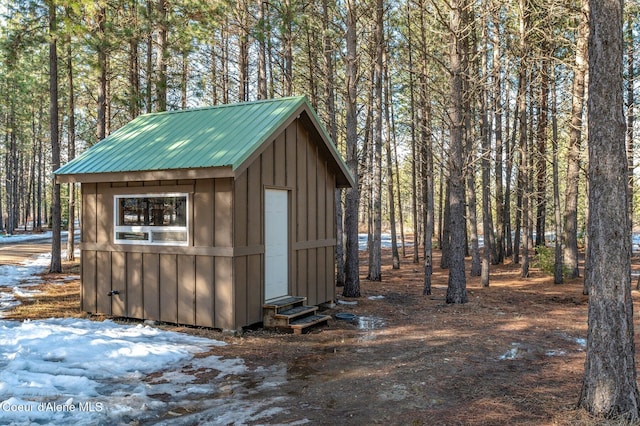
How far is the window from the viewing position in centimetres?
872

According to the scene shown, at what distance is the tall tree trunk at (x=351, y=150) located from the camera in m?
12.0

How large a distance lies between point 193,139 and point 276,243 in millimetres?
2605

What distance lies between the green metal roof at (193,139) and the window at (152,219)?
0.69 metres

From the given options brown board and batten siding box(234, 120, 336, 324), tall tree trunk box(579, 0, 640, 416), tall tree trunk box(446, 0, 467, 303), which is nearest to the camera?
tall tree trunk box(579, 0, 640, 416)

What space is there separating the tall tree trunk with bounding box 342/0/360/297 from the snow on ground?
5.52 metres

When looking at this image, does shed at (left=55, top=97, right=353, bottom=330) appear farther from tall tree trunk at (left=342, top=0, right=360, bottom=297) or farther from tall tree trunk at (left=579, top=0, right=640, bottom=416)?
tall tree trunk at (left=579, top=0, right=640, bottom=416)

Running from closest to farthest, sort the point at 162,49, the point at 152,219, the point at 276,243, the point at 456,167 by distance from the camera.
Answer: the point at 152,219
the point at 276,243
the point at 456,167
the point at 162,49

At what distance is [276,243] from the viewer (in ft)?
31.1

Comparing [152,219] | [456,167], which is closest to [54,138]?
[152,219]

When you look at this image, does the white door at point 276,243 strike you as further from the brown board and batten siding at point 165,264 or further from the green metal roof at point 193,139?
the green metal roof at point 193,139

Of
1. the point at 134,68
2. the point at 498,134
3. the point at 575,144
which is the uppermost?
the point at 134,68

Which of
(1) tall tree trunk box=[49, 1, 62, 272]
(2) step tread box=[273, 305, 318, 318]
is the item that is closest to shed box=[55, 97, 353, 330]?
(2) step tread box=[273, 305, 318, 318]

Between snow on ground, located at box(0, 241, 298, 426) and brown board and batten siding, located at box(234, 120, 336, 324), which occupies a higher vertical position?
brown board and batten siding, located at box(234, 120, 336, 324)

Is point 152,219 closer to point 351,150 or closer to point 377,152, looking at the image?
point 351,150
